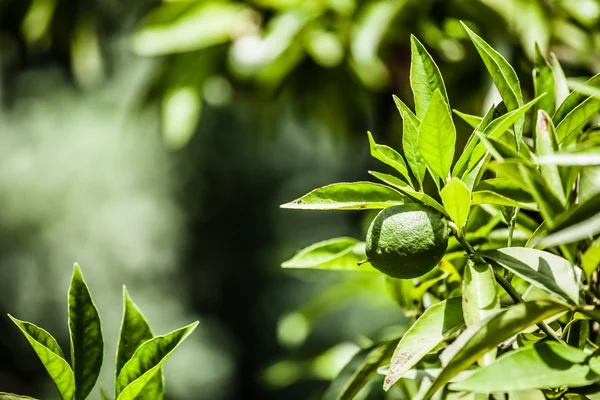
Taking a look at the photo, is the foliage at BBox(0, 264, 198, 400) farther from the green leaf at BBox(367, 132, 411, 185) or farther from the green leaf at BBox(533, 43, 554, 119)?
the green leaf at BBox(533, 43, 554, 119)

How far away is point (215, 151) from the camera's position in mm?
3885

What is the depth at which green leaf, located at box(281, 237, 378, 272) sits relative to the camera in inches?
18.4

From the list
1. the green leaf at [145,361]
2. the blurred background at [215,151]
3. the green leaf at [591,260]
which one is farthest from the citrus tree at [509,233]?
the blurred background at [215,151]

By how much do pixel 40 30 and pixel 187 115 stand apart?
34 centimetres

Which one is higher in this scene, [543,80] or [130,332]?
[543,80]

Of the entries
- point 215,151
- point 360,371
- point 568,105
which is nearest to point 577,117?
point 568,105

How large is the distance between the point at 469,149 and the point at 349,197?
3.2 inches

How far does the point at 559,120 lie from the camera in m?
0.40

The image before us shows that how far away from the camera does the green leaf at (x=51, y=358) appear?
39 cm

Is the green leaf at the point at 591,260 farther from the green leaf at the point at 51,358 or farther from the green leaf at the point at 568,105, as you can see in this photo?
the green leaf at the point at 51,358

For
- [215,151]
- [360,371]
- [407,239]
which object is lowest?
[215,151]

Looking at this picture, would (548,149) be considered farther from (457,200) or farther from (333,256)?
(333,256)

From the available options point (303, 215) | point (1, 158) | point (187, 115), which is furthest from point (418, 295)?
point (303, 215)

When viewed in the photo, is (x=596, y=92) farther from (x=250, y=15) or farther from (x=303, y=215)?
(x=303, y=215)
